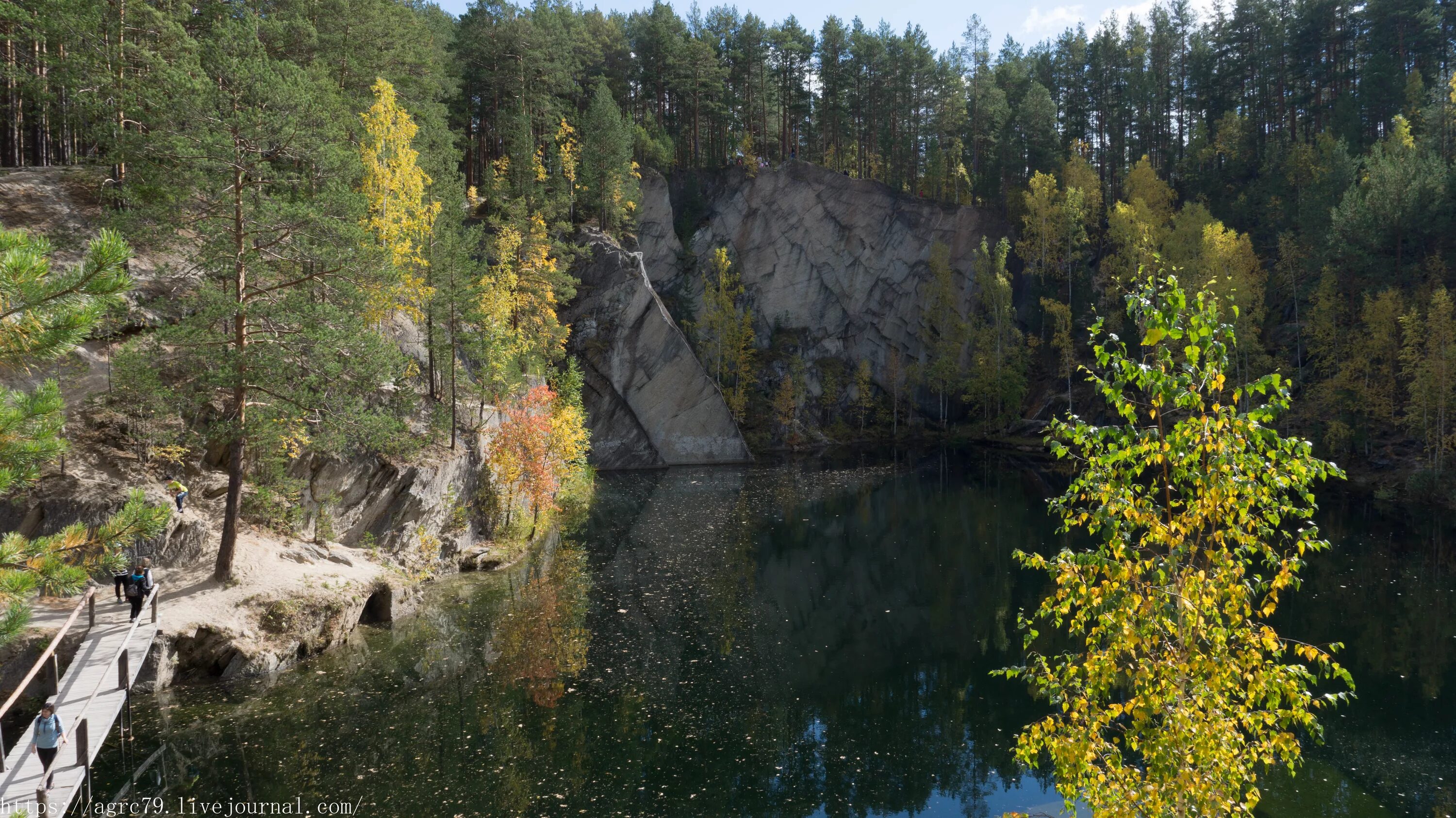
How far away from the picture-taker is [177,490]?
2256cm

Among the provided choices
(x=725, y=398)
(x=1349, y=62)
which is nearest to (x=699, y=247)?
(x=725, y=398)

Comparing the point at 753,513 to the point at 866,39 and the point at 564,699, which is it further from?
the point at 866,39

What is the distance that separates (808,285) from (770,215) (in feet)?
25.2

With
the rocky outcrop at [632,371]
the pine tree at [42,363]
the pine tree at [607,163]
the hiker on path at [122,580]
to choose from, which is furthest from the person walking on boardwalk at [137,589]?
the pine tree at [607,163]

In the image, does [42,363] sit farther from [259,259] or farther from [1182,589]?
[259,259]

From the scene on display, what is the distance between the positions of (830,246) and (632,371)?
2867 cm

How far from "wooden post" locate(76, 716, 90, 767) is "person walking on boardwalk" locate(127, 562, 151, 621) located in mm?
5249

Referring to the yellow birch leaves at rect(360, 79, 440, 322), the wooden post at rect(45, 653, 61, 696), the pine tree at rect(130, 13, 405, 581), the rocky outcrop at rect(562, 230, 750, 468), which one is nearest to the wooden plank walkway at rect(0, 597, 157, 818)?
the wooden post at rect(45, 653, 61, 696)

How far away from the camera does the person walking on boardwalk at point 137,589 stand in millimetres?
17859

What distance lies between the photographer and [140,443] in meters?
22.8

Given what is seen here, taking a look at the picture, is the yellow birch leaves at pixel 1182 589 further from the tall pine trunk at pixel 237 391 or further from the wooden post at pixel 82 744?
the tall pine trunk at pixel 237 391

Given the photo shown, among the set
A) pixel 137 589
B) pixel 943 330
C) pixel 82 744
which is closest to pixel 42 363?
pixel 82 744

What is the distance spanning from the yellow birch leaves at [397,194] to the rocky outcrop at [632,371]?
22.4 metres

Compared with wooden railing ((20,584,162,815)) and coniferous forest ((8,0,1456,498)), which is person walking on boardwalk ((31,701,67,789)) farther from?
coniferous forest ((8,0,1456,498))
